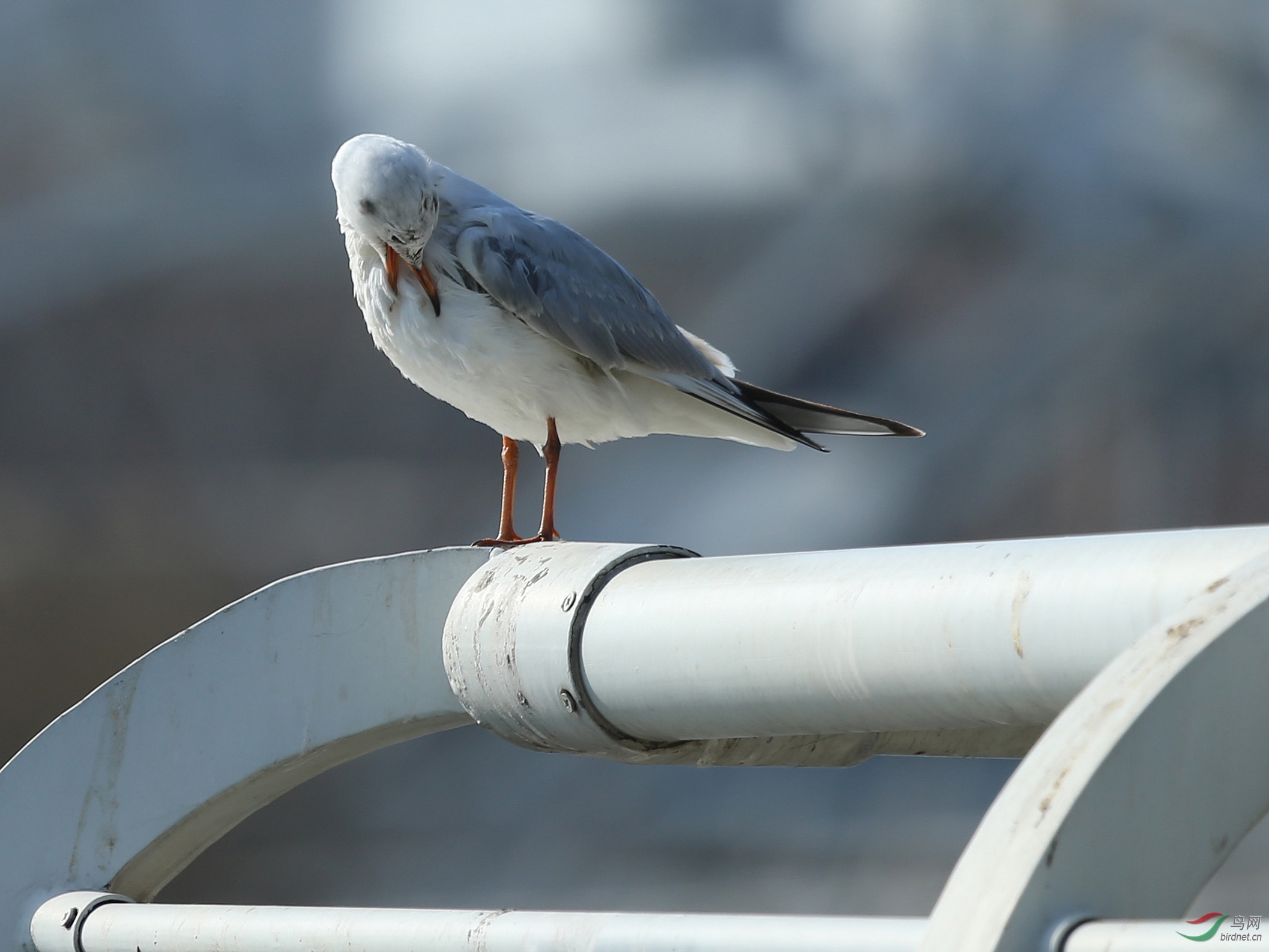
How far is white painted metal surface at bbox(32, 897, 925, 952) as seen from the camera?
1.37 ft

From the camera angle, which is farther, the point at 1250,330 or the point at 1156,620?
the point at 1250,330

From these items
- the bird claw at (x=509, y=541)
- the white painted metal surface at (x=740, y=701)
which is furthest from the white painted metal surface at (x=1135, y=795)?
the bird claw at (x=509, y=541)

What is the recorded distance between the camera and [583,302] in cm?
147

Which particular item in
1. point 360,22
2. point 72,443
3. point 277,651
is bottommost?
point 72,443

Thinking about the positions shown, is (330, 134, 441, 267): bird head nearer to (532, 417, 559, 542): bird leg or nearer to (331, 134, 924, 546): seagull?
(331, 134, 924, 546): seagull

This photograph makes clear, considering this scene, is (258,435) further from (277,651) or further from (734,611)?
(734,611)

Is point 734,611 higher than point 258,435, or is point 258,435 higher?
point 734,611

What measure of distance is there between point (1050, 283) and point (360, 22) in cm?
218

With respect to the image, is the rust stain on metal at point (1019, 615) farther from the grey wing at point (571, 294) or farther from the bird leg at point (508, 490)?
the grey wing at point (571, 294)

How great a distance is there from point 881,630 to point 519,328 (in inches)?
39.6

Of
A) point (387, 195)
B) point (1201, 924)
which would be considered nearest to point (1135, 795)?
point (1201, 924)

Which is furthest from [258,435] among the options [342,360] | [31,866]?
[31,866]

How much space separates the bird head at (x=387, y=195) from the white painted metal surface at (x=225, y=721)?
0.63m

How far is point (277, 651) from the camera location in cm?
73
